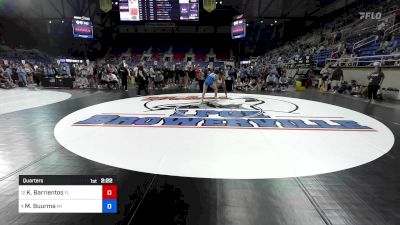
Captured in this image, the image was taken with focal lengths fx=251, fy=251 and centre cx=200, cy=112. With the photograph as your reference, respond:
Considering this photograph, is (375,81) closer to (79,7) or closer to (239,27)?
Result: (239,27)

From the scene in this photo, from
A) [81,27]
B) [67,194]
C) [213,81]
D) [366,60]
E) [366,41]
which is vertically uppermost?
[81,27]

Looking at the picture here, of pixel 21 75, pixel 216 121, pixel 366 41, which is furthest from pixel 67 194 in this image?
pixel 366 41

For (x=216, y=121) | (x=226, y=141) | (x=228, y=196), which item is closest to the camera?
(x=228, y=196)

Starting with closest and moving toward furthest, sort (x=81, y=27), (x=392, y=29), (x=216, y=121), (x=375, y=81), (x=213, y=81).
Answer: (x=216, y=121), (x=213, y=81), (x=375, y=81), (x=392, y=29), (x=81, y=27)

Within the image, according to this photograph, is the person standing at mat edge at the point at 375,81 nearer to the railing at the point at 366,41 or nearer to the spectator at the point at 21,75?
the railing at the point at 366,41

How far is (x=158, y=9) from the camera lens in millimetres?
18172

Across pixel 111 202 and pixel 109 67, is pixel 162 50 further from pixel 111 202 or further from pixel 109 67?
pixel 111 202

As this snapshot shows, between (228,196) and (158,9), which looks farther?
(158,9)

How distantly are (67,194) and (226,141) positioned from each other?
9.25ft

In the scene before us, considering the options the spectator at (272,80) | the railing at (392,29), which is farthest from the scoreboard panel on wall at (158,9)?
the railing at (392,29)

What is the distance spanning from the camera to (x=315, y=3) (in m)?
30.1

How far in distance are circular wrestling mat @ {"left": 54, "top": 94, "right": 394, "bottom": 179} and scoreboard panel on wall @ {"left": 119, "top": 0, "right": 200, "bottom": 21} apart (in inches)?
541

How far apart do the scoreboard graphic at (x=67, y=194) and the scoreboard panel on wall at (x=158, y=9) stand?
18.2 meters

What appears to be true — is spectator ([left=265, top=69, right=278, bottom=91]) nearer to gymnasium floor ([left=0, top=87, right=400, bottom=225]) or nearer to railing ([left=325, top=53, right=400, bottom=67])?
railing ([left=325, top=53, right=400, bottom=67])
